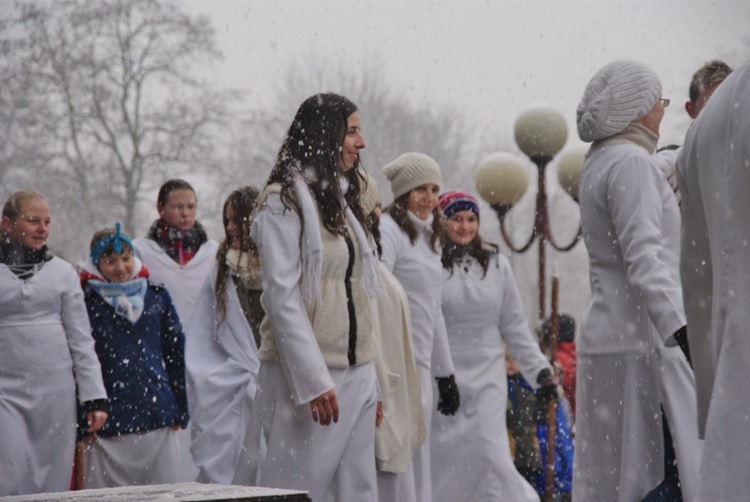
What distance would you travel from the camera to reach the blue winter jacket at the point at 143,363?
23.7 ft

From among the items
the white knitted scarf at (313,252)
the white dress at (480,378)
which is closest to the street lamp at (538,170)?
the white dress at (480,378)

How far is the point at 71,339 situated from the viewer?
7.28 m

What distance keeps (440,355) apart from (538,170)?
393 cm

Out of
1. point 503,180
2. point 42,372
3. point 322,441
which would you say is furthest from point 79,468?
point 503,180

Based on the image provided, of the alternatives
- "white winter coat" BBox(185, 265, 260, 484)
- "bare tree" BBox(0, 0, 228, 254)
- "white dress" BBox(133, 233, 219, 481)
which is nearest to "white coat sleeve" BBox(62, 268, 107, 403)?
"white winter coat" BBox(185, 265, 260, 484)

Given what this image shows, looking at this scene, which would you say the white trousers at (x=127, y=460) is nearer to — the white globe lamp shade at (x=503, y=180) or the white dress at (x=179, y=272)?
the white dress at (x=179, y=272)

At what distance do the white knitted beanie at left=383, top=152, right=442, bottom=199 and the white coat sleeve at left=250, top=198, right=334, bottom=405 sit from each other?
9.37 feet

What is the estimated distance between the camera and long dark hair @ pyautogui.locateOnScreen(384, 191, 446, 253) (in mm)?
7573

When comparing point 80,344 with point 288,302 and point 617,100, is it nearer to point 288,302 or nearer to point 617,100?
point 288,302

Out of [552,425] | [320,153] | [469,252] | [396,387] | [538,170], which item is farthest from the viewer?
[538,170]

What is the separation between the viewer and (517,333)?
8.16 meters

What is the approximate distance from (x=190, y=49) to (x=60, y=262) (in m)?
15.2

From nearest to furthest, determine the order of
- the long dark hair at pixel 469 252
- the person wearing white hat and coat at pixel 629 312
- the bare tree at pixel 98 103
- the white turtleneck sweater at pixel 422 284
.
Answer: the person wearing white hat and coat at pixel 629 312 < the white turtleneck sweater at pixel 422 284 < the long dark hair at pixel 469 252 < the bare tree at pixel 98 103

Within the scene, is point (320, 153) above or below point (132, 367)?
above
